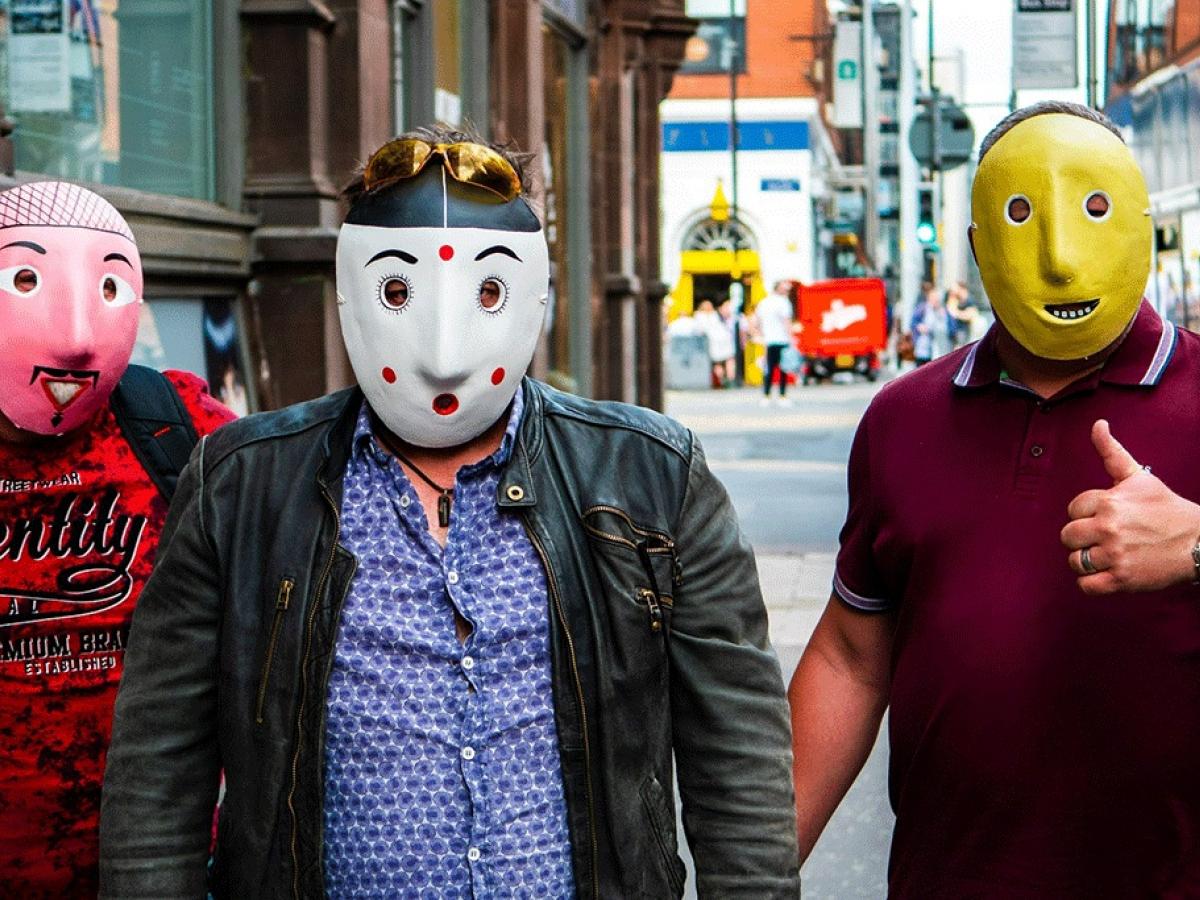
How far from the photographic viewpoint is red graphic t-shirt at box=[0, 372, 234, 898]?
10.9 ft

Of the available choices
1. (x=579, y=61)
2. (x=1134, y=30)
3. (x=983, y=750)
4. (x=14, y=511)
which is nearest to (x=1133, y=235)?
(x=983, y=750)

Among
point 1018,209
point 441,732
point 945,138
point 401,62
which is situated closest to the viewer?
point 441,732

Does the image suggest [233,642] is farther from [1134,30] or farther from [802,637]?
[1134,30]

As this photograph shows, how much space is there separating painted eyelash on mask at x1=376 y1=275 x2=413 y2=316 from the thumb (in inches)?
35.1

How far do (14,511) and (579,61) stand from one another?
572 inches

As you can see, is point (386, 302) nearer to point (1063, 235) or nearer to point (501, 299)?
point (501, 299)

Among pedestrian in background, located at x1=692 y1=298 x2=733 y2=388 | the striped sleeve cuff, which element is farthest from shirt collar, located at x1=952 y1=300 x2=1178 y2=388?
pedestrian in background, located at x1=692 y1=298 x2=733 y2=388

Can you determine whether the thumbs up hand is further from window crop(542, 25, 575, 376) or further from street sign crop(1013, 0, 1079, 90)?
street sign crop(1013, 0, 1079, 90)

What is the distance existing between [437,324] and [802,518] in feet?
38.6

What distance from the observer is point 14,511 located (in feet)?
11.0

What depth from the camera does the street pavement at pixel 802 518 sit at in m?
6.18

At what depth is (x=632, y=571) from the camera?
2574 mm

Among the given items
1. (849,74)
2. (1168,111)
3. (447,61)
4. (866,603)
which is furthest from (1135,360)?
(849,74)

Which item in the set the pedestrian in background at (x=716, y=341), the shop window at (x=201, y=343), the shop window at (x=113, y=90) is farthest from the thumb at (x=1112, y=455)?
the pedestrian in background at (x=716, y=341)
